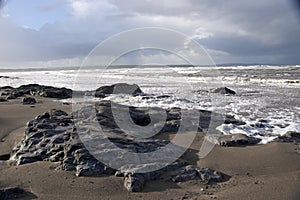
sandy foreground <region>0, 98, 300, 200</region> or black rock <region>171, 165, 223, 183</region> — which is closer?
sandy foreground <region>0, 98, 300, 200</region>

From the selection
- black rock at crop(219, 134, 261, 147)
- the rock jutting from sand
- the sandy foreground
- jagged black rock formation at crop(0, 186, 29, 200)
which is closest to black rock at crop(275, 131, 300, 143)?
black rock at crop(219, 134, 261, 147)

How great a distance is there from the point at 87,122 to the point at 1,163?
2011 millimetres

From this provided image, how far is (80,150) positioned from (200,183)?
227 cm

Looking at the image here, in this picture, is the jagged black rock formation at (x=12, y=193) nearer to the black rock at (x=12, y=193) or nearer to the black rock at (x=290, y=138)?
the black rock at (x=12, y=193)

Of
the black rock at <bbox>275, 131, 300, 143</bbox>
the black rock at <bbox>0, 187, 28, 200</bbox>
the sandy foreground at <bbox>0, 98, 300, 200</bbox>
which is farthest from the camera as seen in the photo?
the black rock at <bbox>275, 131, 300, 143</bbox>

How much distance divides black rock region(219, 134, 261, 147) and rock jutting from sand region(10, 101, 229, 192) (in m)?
1.63

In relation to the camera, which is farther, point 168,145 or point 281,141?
point 281,141

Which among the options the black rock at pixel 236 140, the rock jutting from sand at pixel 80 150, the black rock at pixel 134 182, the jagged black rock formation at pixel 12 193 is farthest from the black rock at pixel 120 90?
the jagged black rock formation at pixel 12 193

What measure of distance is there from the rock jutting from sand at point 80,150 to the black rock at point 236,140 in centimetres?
163

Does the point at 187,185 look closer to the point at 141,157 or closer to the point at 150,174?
the point at 150,174

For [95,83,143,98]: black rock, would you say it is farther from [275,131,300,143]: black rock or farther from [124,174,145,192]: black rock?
[124,174,145,192]: black rock

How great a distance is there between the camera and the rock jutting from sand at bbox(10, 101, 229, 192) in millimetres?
6145

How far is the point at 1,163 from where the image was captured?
277 inches

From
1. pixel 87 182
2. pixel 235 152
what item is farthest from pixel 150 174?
pixel 235 152
